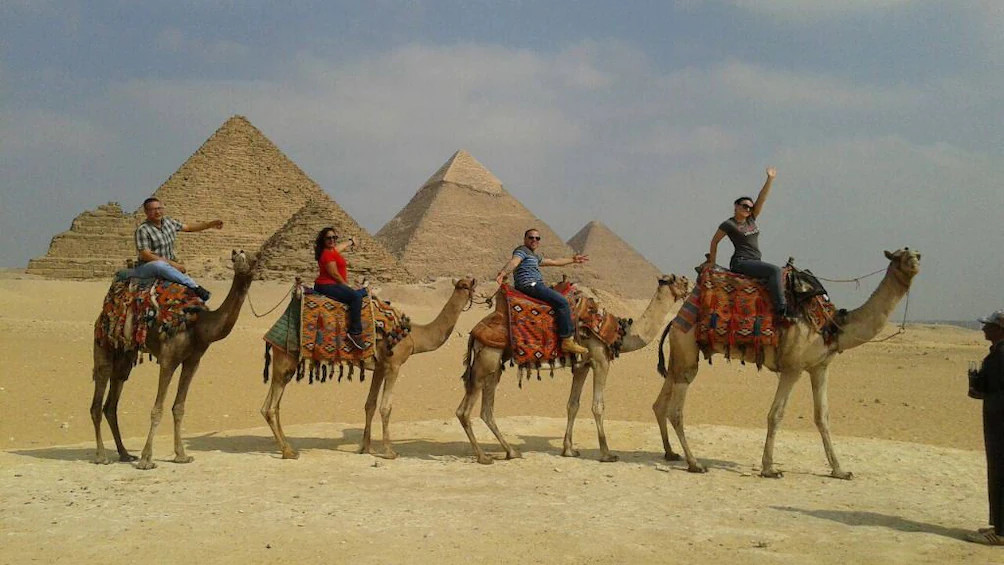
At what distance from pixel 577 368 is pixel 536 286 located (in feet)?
2.59

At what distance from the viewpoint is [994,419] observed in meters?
4.18

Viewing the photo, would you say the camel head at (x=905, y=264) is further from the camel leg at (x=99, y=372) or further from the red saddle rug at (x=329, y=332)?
the camel leg at (x=99, y=372)

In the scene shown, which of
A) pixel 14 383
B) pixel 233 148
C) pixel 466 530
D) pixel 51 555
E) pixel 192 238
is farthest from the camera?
pixel 233 148

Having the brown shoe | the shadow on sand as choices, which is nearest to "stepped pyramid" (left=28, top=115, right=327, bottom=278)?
the brown shoe

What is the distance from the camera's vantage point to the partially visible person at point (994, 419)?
4.05m

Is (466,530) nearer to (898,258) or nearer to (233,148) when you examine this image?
(898,258)

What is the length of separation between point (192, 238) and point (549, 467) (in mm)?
51161

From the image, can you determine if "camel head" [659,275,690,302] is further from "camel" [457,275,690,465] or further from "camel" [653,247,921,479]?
"camel" [653,247,921,479]

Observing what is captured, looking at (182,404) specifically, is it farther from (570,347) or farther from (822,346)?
(822,346)

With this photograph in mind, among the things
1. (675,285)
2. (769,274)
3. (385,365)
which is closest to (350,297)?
(385,365)

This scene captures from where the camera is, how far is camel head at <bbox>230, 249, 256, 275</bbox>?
5945 mm

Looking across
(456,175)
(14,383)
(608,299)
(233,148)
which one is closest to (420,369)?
(14,383)

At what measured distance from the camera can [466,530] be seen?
4234 mm

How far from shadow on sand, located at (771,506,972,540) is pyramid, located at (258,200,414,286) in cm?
3765
